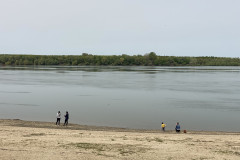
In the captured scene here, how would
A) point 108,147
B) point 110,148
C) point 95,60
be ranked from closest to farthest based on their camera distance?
point 110,148 < point 108,147 < point 95,60

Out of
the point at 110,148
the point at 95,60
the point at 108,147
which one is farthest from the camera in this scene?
the point at 95,60

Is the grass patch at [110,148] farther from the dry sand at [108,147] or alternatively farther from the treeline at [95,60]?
the treeline at [95,60]

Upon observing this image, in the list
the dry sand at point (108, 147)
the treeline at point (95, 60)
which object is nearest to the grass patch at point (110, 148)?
the dry sand at point (108, 147)

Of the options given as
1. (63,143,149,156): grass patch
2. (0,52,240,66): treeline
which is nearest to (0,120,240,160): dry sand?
(63,143,149,156): grass patch

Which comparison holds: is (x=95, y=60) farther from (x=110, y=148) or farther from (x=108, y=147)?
(x=110, y=148)

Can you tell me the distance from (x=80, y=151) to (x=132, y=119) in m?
11.4

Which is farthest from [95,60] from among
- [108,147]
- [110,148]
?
[110,148]

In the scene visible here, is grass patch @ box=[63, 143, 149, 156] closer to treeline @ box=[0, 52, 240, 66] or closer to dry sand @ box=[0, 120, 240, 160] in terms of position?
dry sand @ box=[0, 120, 240, 160]

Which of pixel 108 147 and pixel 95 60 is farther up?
pixel 95 60

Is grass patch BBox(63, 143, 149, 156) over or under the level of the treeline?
under

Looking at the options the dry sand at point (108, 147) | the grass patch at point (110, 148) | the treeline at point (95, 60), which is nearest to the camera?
the dry sand at point (108, 147)

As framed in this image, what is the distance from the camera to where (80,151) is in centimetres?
1102

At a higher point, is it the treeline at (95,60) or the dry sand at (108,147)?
the treeline at (95,60)

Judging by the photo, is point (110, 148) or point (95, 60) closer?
point (110, 148)
